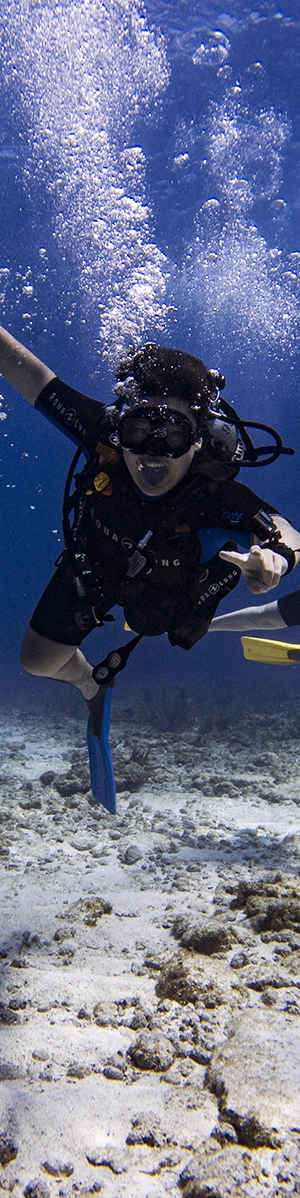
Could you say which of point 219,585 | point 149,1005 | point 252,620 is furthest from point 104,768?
point 252,620

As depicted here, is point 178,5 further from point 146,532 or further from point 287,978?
point 287,978

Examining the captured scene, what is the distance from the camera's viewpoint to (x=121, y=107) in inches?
490

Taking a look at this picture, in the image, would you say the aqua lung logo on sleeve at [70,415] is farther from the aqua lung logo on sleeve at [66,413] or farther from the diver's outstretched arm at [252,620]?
the diver's outstretched arm at [252,620]

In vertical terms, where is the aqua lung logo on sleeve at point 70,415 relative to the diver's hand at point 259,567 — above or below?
above

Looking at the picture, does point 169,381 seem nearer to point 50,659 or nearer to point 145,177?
point 50,659

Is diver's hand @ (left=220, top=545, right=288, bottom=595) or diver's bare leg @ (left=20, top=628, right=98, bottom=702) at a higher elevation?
diver's hand @ (left=220, top=545, right=288, bottom=595)

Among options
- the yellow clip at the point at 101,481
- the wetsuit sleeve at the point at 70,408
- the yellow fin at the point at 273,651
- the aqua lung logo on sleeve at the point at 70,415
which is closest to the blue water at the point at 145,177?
the wetsuit sleeve at the point at 70,408

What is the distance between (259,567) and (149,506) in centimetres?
117

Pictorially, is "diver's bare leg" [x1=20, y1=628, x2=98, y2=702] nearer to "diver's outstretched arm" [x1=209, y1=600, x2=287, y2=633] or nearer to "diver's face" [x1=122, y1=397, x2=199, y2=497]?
"diver's face" [x1=122, y1=397, x2=199, y2=497]

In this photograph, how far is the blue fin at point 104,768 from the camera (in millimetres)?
4453

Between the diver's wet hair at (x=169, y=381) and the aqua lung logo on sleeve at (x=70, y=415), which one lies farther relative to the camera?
the aqua lung logo on sleeve at (x=70, y=415)

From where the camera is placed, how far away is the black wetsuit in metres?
3.62

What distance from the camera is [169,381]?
366 cm

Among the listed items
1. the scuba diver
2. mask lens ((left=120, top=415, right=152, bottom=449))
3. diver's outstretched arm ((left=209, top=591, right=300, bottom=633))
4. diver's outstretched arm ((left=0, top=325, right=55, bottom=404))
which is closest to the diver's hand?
the scuba diver
